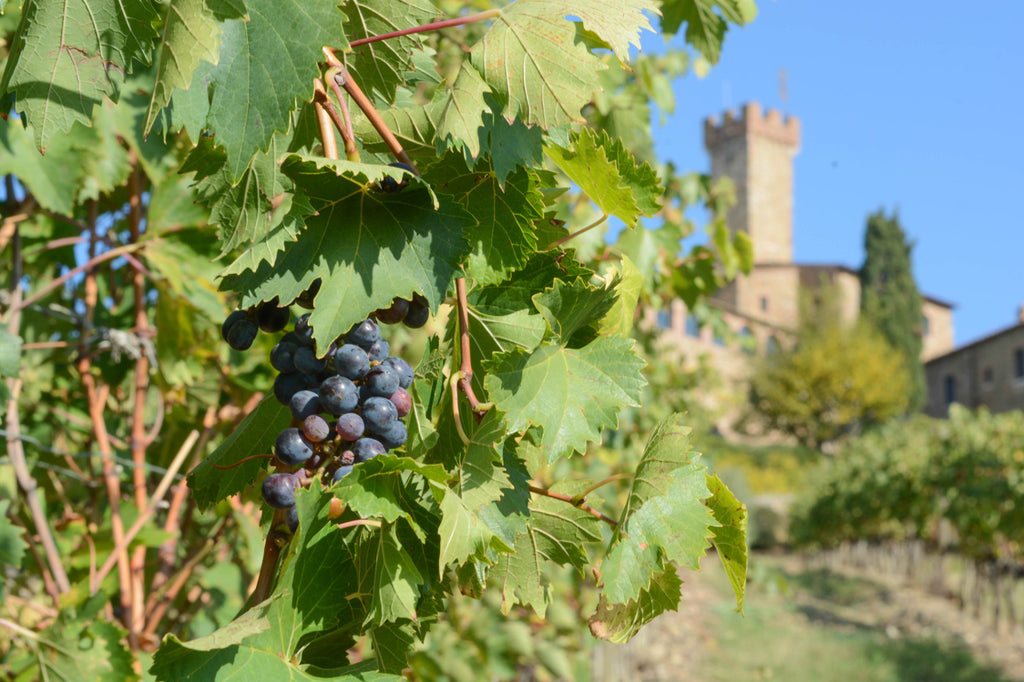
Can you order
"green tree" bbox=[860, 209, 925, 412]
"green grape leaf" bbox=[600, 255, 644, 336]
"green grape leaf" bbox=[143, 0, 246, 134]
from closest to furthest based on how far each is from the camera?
"green grape leaf" bbox=[143, 0, 246, 134] → "green grape leaf" bbox=[600, 255, 644, 336] → "green tree" bbox=[860, 209, 925, 412]

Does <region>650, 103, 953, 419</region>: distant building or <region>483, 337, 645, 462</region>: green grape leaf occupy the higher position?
<region>650, 103, 953, 419</region>: distant building

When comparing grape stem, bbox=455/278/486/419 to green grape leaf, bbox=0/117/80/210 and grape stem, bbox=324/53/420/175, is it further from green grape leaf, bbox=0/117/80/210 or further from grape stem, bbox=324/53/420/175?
green grape leaf, bbox=0/117/80/210

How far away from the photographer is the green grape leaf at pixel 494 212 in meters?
1.03

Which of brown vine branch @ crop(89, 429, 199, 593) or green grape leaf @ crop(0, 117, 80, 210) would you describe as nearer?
green grape leaf @ crop(0, 117, 80, 210)

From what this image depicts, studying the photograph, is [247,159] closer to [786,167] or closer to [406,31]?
[406,31]

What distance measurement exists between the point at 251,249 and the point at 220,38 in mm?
205

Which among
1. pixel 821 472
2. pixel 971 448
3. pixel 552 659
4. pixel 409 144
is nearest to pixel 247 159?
pixel 409 144

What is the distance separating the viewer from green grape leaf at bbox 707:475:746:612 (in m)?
1.02

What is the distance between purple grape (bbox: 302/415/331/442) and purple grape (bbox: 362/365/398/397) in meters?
0.06

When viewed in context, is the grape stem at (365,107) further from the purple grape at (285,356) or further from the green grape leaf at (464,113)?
the purple grape at (285,356)

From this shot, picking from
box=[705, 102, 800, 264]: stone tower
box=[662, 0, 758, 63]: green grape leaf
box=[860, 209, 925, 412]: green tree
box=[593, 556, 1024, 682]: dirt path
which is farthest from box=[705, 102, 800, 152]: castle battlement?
box=[662, 0, 758, 63]: green grape leaf

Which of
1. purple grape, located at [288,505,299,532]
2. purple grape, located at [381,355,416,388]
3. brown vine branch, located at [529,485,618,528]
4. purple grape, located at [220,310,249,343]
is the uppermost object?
purple grape, located at [220,310,249,343]

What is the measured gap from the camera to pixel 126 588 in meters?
2.27

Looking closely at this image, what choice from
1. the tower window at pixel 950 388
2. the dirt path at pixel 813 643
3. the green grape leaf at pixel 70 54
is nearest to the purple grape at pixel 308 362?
the green grape leaf at pixel 70 54
